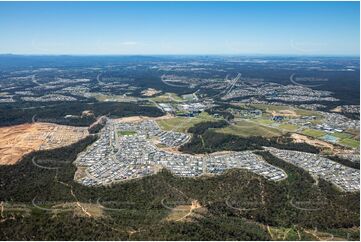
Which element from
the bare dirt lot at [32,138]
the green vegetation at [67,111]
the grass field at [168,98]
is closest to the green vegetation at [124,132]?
the bare dirt lot at [32,138]

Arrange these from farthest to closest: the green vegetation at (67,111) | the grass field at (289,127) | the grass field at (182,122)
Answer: the green vegetation at (67,111) < the grass field at (182,122) < the grass field at (289,127)

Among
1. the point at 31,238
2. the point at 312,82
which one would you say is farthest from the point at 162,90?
the point at 31,238

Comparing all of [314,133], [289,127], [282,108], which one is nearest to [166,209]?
[314,133]

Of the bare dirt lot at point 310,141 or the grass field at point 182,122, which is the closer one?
the bare dirt lot at point 310,141

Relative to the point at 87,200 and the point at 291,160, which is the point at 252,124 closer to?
the point at 291,160

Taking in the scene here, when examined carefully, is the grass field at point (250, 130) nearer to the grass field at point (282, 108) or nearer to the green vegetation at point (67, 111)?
the grass field at point (282, 108)

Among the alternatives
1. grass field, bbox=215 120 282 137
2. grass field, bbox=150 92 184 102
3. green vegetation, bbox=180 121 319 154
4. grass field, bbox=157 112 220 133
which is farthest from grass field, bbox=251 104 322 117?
green vegetation, bbox=180 121 319 154

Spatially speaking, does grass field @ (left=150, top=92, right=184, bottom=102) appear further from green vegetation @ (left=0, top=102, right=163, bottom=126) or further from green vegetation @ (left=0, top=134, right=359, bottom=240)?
green vegetation @ (left=0, top=134, right=359, bottom=240)
